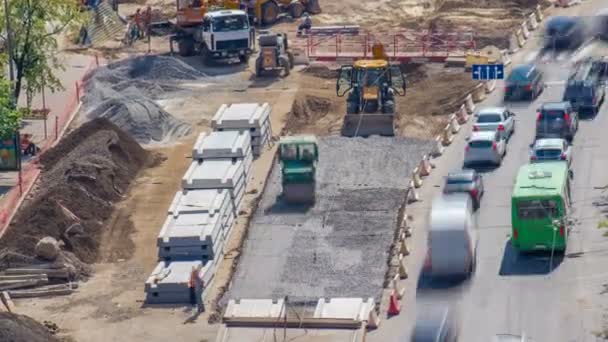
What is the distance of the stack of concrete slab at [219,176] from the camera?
5569cm

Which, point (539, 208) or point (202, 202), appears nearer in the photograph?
point (539, 208)

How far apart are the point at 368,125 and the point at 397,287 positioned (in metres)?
15.5

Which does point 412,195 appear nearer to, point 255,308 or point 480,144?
point 480,144

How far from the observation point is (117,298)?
50594 millimetres

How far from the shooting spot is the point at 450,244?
1897 inches

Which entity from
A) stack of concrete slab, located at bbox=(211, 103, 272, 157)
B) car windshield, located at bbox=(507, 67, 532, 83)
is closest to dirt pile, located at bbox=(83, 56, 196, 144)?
stack of concrete slab, located at bbox=(211, 103, 272, 157)

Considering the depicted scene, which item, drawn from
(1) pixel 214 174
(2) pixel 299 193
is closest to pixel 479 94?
(2) pixel 299 193

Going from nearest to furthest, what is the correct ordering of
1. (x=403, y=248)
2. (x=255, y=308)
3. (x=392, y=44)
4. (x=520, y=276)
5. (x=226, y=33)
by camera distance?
1. (x=255, y=308)
2. (x=520, y=276)
3. (x=403, y=248)
4. (x=226, y=33)
5. (x=392, y=44)

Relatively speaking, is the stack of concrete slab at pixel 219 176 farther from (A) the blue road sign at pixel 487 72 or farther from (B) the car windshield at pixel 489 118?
(A) the blue road sign at pixel 487 72

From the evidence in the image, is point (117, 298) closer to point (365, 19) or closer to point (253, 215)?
point (253, 215)

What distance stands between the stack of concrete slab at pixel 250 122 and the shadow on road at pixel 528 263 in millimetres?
13671

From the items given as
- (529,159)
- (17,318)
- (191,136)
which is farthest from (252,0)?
(17,318)

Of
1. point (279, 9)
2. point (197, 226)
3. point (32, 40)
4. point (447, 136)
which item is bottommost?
point (197, 226)

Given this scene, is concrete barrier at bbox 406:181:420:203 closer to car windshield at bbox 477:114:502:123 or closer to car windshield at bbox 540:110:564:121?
car windshield at bbox 477:114:502:123
